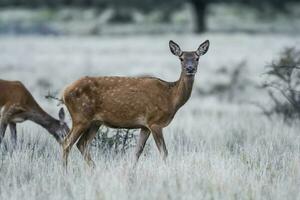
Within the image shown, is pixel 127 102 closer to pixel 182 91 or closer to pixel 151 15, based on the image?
pixel 182 91

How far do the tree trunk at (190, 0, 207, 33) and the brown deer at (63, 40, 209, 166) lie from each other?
48.3 m

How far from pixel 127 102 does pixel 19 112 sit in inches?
133

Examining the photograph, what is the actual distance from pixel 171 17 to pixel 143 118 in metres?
61.6

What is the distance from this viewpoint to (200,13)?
62.7 meters

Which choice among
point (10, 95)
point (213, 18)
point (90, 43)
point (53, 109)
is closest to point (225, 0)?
point (213, 18)

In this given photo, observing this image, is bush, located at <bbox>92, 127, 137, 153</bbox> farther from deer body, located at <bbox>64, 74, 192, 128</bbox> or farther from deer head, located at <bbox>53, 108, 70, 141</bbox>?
deer head, located at <bbox>53, 108, 70, 141</bbox>

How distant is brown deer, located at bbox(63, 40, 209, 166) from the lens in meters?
11.9

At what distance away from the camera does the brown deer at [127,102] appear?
1193 cm

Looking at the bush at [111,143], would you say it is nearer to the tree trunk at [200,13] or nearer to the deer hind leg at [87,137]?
the deer hind leg at [87,137]

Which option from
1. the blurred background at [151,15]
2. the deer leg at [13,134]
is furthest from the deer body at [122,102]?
the blurred background at [151,15]

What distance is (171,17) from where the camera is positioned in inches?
2876

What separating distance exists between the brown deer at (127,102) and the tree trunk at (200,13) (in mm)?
48286

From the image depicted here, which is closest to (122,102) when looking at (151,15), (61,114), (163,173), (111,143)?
(111,143)

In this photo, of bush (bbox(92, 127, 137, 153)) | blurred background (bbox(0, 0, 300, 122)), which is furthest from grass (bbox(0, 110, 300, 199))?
blurred background (bbox(0, 0, 300, 122))
